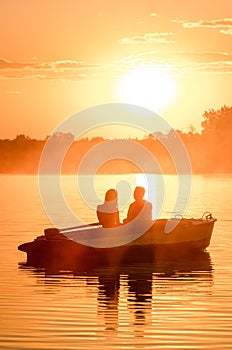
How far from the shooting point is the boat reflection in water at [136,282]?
2330cm

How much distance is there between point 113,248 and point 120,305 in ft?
27.4

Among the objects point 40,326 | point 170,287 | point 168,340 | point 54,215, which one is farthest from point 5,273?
point 54,215

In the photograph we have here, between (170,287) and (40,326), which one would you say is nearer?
(40,326)

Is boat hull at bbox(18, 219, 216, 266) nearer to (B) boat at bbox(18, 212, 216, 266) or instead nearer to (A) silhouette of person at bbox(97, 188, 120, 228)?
(B) boat at bbox(18, 212, 216, 266)

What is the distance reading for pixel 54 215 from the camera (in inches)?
2500

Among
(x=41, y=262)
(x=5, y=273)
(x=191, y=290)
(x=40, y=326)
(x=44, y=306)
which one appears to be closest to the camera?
(x=40, y=326)

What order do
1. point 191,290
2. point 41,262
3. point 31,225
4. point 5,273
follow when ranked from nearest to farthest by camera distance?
point 191,290 < point 5,273 < point 41,262 < point 31,225

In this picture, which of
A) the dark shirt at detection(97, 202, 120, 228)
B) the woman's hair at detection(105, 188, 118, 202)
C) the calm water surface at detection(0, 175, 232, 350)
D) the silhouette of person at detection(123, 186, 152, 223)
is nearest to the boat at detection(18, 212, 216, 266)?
the dark shirt at detection(97, 202, 120, 228)

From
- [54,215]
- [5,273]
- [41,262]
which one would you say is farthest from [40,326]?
[54,215]

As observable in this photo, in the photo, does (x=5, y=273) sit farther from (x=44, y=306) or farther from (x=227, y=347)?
(x=227, y=347)

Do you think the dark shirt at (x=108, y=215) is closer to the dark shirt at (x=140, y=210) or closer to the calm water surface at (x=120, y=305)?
the dark shirt at (x=140, y=210)

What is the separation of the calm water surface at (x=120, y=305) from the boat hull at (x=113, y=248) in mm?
585

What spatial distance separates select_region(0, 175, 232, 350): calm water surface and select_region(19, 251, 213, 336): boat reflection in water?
0.02 m

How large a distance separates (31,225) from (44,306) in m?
28.4
